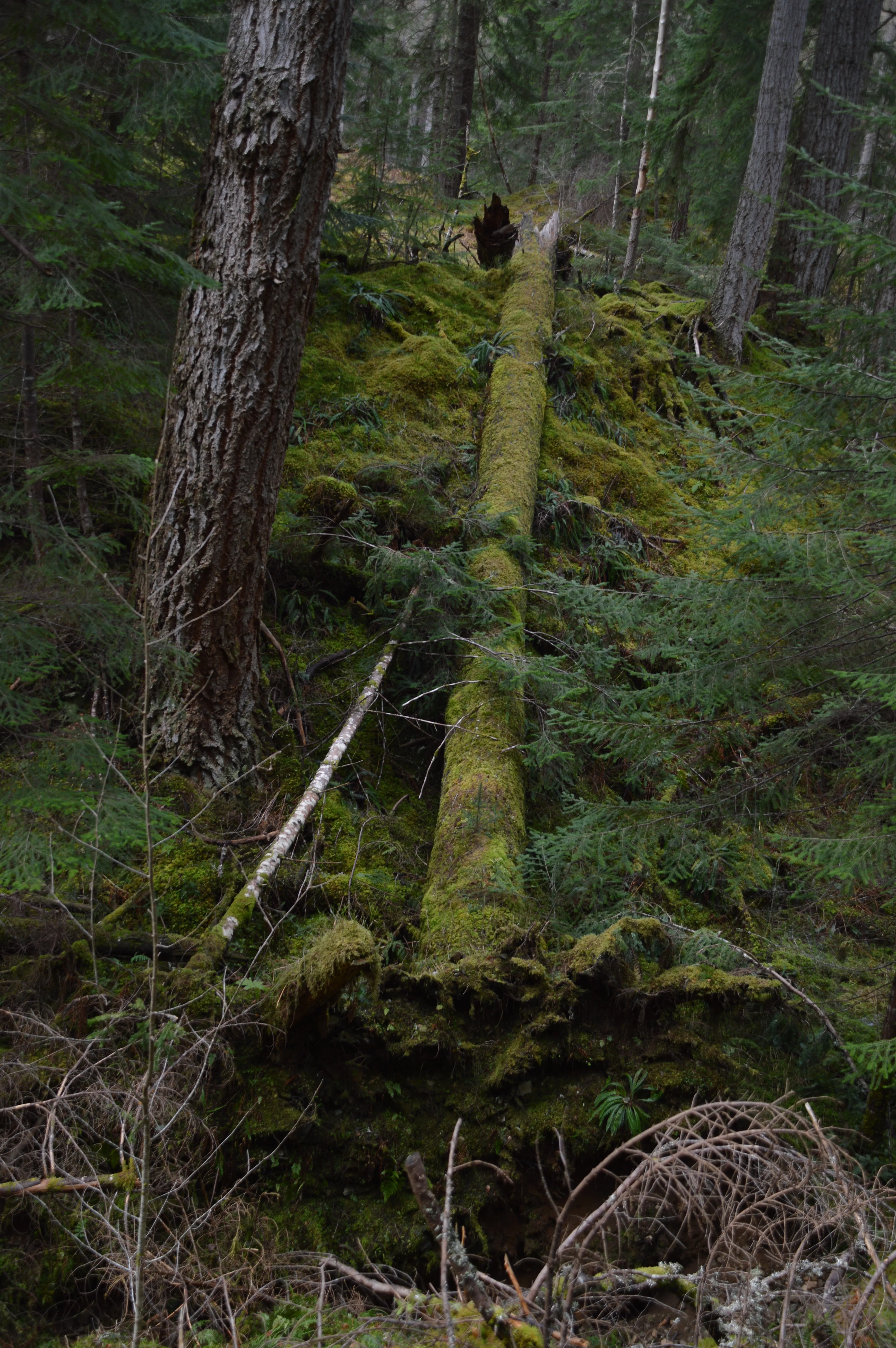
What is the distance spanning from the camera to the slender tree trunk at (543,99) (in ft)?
50.9

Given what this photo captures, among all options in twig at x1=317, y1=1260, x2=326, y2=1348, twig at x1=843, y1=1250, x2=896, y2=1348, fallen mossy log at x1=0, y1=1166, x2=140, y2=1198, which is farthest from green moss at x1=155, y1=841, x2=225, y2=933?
twig at x1=843, y1=1250, x2=896, y2=1348

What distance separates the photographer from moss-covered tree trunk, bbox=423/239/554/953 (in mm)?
3533

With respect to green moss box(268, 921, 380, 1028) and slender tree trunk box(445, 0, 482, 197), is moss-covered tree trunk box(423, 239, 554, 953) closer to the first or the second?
green moss box(268, 921, 380, 1028)

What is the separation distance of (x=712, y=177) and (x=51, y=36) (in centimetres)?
1302

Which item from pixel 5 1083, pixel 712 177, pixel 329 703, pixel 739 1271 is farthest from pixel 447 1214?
pixel 712 177

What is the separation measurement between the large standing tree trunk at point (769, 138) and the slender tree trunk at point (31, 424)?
8.48m

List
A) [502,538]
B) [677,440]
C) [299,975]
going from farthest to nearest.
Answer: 1. [677,440]
2. [502,538]
3. [299,975]

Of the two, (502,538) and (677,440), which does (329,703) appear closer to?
(502,538)

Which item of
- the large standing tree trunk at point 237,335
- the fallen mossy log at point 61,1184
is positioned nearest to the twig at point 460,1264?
the fallen mossy log at point 61,1184

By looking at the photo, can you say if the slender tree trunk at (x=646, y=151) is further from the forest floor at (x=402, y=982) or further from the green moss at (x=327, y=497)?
the green moss at (x=327, y=497)

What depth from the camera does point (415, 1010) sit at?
2.98 meters

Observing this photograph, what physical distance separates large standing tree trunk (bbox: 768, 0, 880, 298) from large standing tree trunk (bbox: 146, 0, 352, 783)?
8297mm

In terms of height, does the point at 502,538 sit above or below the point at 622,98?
below

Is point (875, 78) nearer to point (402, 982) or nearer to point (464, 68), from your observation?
point (464, 68)
